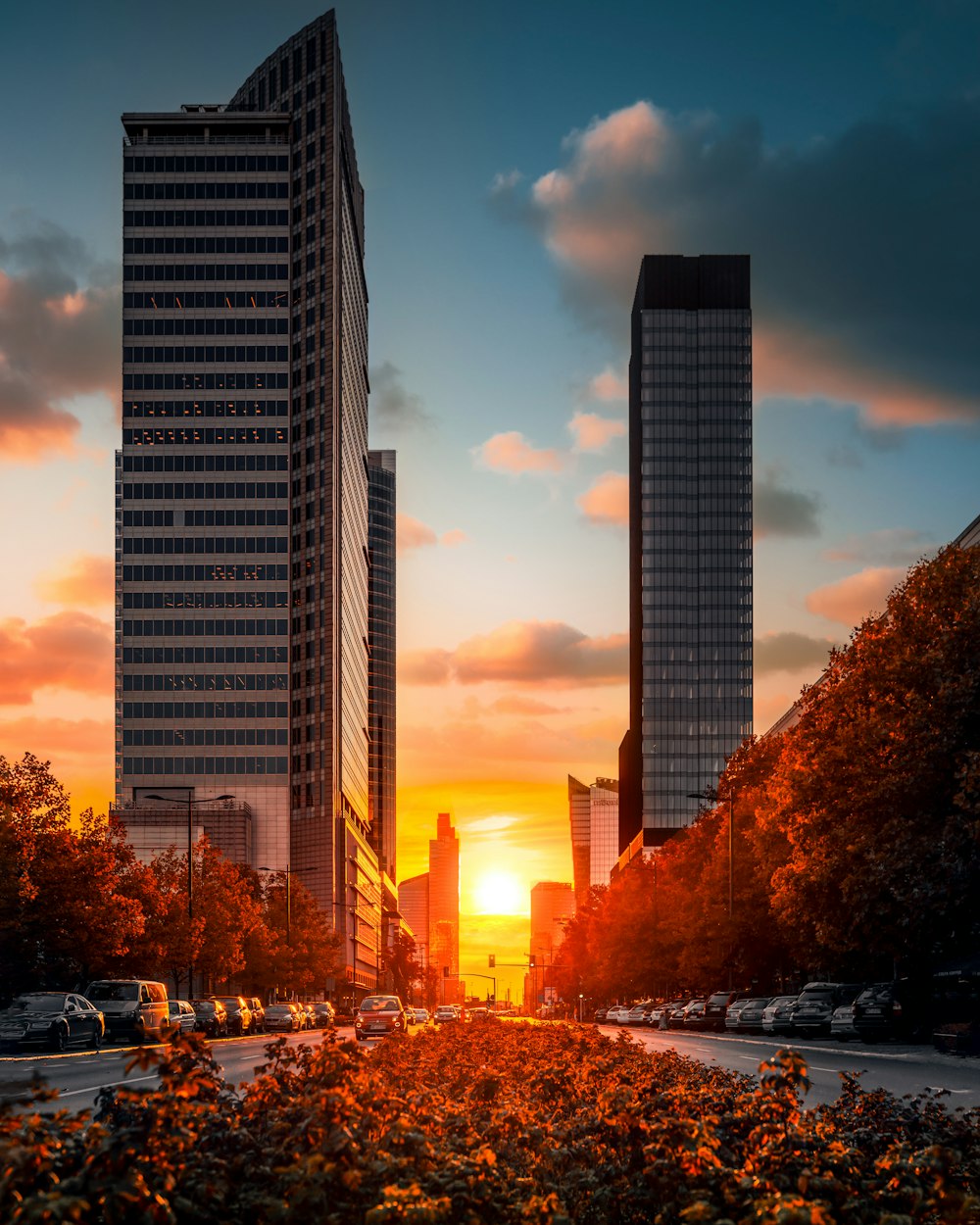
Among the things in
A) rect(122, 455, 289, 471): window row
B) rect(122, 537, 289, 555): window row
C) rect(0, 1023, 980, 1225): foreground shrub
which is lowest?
rect(0, 1023, 980, 1225): foreground shrub

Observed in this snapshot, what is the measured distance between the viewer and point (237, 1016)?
6619 centimetres

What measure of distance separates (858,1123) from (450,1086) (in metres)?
5.68

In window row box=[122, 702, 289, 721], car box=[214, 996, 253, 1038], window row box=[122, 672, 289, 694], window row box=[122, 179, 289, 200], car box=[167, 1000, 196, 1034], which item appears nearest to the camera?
car box=[167, 1000, 196, 1034]

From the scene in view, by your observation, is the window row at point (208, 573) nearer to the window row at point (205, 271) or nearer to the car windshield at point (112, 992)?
the window row at point (205, 271)

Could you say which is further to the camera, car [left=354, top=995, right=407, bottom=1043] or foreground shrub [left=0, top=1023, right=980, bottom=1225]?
car [left=354, top=995, right=407, bottom=1043]

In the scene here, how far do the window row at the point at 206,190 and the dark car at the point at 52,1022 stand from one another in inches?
5552

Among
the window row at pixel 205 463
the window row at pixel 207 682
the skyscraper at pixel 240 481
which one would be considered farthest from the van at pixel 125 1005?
the window row at pixel 205 463

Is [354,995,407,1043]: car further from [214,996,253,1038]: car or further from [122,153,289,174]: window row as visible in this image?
[122,153,289,174]: window row

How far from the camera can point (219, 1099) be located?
10.1m

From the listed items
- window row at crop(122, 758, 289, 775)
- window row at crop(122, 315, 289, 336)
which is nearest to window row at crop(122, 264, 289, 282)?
window row at crop(122, 315, 289, 336)

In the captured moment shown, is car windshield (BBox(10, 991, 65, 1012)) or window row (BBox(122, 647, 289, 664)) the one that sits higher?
window row (BBox(122, 647, 289, 664))

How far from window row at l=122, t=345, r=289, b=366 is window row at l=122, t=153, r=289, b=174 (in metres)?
20.2

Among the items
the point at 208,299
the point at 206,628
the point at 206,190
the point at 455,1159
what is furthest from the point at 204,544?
the point at 455,1159

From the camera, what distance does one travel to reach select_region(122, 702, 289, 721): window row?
16200cm
